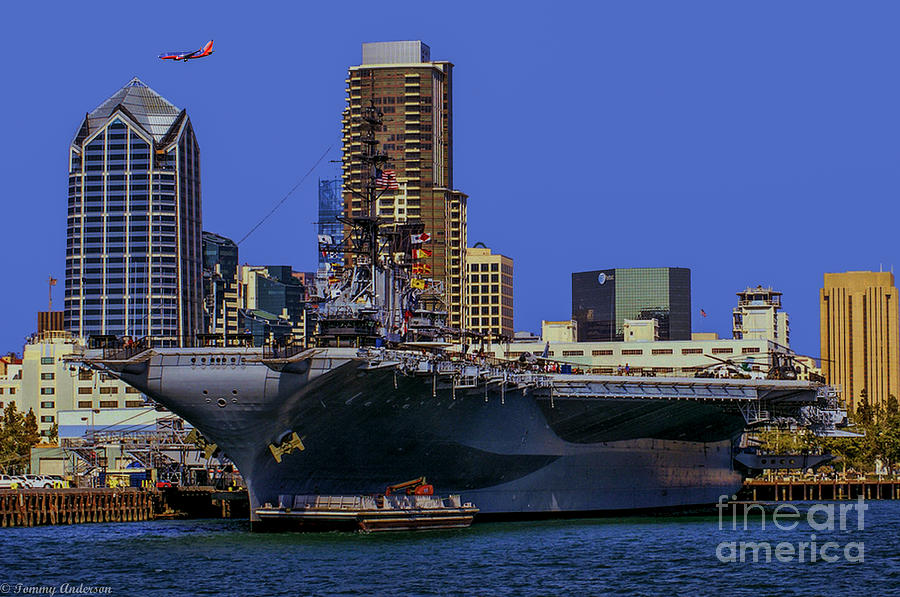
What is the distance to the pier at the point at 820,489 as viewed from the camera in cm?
10031

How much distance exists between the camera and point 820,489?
330 ft

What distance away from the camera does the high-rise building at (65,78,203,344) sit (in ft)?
618

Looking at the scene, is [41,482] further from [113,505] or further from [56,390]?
[56,390]

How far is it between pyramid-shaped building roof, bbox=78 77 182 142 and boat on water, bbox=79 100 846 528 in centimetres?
13328

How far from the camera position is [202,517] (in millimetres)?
68000

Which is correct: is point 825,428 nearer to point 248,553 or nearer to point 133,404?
point 248,553

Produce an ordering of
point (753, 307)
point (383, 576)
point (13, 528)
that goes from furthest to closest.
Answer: point (753, 307) → point (13, 528) → point (383, 576)

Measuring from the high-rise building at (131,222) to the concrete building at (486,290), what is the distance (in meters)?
37.4

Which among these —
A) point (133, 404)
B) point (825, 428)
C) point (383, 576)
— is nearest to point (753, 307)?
point (133, 404)

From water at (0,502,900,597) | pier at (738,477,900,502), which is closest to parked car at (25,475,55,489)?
water at (0,502,900,597)

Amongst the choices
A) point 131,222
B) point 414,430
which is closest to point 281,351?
point 414,430

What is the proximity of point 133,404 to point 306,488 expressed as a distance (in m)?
77.9

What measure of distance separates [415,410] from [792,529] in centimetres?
1623

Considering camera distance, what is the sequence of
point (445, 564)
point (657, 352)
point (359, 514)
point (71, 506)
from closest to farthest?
point (445, 564) < point (359, 514) < point (71, 506) < point (657, 352)
